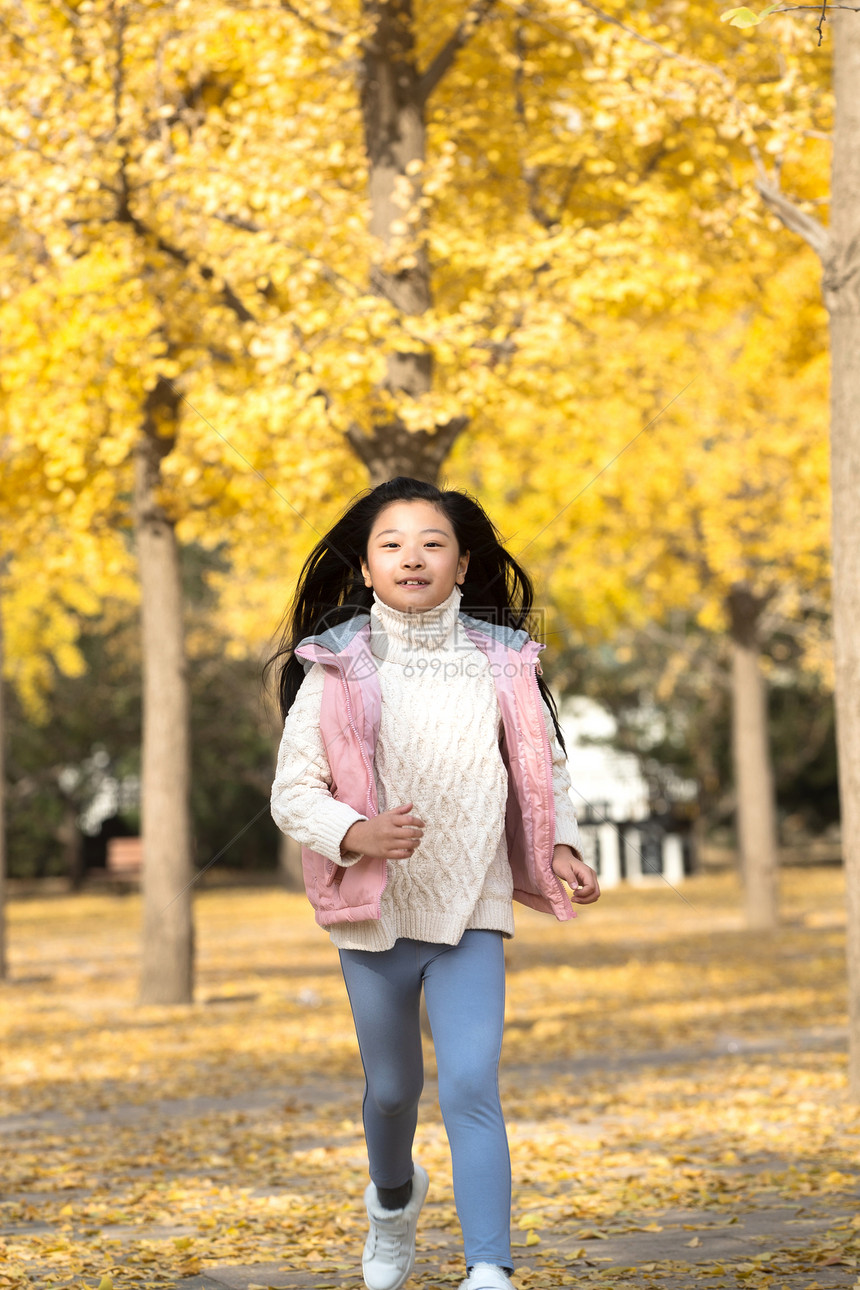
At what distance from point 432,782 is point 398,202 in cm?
568

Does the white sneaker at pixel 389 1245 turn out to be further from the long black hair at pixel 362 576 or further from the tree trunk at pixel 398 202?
the tree trunk at pixel 398 202

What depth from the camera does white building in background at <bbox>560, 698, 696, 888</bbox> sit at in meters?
30.3

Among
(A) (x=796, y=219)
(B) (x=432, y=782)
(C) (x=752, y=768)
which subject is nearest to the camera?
(B) (x=432, y=782)

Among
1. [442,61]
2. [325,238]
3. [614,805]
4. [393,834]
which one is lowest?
[614,805]

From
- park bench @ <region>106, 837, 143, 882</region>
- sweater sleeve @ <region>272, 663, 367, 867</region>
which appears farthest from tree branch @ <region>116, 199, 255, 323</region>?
park bench @ <region>106, 837, 143, 882</region>

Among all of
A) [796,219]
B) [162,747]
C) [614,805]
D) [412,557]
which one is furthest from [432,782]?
[614,805]

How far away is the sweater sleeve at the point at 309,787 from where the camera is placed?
321cm

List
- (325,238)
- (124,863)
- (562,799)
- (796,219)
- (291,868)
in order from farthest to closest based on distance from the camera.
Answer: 1. (124,863)
2. (291,868)
3. (325,238)
4. (796,219)
5. (562,799)

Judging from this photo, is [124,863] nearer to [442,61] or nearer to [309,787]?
[442,61]

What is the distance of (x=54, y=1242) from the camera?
4660mm

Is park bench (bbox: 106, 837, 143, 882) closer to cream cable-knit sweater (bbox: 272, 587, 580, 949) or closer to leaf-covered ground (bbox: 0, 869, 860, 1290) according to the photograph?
leaf-covered ground (bbox: 0, 869, 860, 1290)

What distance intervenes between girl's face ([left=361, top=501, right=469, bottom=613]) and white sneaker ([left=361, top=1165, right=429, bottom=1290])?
1.37m

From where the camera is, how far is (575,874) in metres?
3.38

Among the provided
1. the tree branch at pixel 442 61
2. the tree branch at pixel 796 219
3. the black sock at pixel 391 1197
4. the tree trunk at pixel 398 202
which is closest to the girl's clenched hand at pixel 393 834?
the black sock at pixel 391 1197
